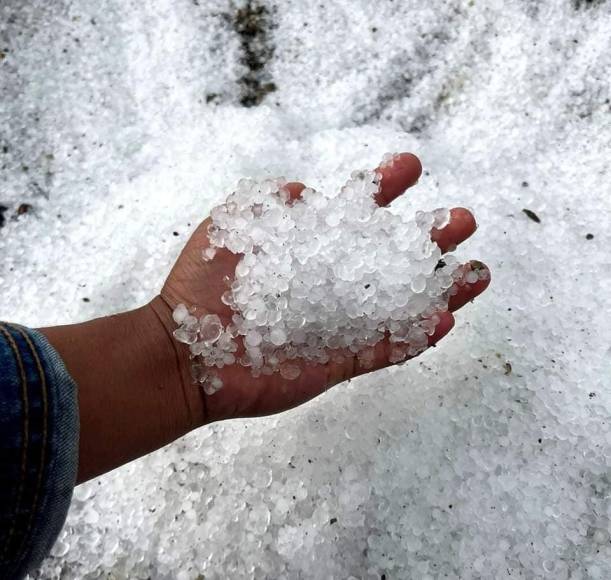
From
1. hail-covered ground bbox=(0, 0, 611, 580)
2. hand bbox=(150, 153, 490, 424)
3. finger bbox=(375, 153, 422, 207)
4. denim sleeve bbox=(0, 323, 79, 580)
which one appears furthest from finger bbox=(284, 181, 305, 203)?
denim sleeve bbox=(0, 323, 79, 580)

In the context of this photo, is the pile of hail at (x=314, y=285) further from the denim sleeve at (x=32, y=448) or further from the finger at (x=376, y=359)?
the denim sleeve at (x=32, y=448)

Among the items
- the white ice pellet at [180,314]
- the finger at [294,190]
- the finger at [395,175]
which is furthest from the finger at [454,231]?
the white ice pellet at [180,314]

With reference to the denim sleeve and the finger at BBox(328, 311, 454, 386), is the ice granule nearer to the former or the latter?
the finger at BBox(328, 311, 454, 386)

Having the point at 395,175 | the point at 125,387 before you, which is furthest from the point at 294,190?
the point at 125,387

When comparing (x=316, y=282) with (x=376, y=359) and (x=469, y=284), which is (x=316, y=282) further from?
(x=469, y=284)

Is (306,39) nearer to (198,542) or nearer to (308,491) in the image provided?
(308,491)

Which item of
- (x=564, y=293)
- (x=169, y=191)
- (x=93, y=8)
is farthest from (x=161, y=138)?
(x=564, y=293)
